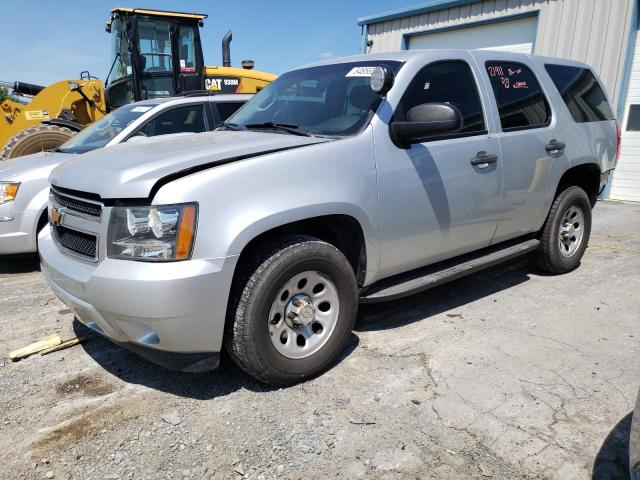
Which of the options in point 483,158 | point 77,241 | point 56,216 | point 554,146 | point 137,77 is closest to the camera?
point 77,241

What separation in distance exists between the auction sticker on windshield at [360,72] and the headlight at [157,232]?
1.69 m

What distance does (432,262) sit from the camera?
3.63 meters

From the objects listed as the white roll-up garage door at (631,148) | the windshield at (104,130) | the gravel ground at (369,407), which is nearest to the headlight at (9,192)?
the windshield at (104,130)

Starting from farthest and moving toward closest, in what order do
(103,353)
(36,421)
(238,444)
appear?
(103,353), (36,421), (238,444)

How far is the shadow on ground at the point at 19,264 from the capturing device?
5.26m

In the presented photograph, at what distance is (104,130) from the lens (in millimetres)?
5680

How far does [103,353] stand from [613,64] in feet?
33.3

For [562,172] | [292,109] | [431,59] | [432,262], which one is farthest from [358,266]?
[562,172]

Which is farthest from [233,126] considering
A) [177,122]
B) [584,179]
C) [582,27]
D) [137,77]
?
[582,27]

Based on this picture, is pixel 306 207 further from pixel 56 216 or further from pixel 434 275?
pixel 56 216

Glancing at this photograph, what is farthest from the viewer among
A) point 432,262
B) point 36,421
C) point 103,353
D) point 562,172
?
point 562,172

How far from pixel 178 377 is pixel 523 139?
123 inches

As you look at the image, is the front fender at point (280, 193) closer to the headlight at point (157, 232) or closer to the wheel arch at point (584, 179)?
the headlight at point (157, 232)

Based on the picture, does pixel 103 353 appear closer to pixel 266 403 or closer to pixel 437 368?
pixel 266 403
